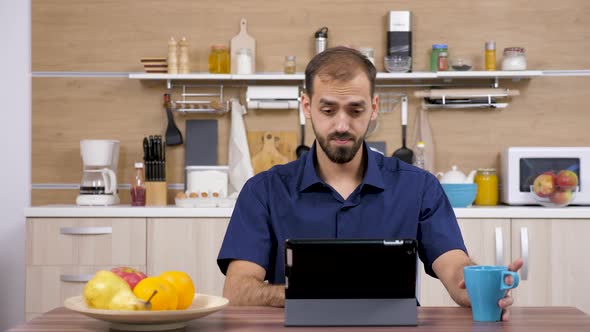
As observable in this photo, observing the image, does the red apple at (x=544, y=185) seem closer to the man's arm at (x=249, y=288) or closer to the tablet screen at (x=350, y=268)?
the man's arm at (x=249, y=288)

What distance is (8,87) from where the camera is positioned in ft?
13.8

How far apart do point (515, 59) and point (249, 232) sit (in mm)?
2316

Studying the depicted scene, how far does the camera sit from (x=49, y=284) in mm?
3678

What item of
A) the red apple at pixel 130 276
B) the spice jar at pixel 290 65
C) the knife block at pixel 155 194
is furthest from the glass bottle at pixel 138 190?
the red apple at pixel 130 276

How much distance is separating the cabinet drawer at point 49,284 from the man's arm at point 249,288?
171 cm

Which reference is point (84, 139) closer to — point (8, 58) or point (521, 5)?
point (8, 58)

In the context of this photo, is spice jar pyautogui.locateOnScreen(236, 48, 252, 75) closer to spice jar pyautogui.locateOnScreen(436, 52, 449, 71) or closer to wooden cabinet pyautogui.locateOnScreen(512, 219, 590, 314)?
spice jar pyautogui.locateOnScreen(436, 52, 449, 71)

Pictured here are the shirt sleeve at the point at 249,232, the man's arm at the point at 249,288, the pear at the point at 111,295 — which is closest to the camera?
the pear at the point at 111,295

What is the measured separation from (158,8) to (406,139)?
54.8 inches

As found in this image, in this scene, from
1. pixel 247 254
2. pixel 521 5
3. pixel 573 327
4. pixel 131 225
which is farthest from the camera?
pixel 521 5

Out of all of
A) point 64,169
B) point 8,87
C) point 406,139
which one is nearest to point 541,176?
point 406,139

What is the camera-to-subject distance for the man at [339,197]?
203cm

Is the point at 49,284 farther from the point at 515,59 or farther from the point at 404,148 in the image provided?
the point at 515,59

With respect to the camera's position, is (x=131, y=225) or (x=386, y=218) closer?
(x=386, y=218)
